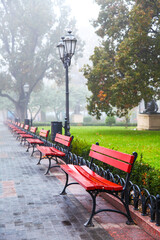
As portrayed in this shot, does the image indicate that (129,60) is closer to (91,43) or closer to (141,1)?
(141,1)

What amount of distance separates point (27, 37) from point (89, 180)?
34.1 m

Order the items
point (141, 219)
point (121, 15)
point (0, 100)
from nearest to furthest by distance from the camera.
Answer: point (141, 219) → point (121, 15) → point (0, 100)

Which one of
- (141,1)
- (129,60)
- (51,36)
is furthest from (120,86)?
(51,36)

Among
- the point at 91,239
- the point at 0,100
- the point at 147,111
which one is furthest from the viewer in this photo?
the point at 0,100

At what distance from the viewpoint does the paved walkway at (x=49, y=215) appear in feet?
12.5

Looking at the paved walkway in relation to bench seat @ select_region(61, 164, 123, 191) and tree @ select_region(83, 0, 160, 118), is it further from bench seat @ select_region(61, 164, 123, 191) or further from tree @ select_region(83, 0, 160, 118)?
tree @ select_region(83, 0, 160, 118)

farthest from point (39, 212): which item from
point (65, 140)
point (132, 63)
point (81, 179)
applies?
point (132, 63)

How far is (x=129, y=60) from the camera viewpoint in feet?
53.7

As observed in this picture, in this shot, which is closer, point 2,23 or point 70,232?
point 70,232

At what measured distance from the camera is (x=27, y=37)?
3641 centimetres

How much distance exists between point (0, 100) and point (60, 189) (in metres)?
48.4

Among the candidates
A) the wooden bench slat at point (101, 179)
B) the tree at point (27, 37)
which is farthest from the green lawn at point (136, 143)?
the tree at point (27, 37)

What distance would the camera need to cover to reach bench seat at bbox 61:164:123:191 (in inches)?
162

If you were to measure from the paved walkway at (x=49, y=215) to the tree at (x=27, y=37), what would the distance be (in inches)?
1193
